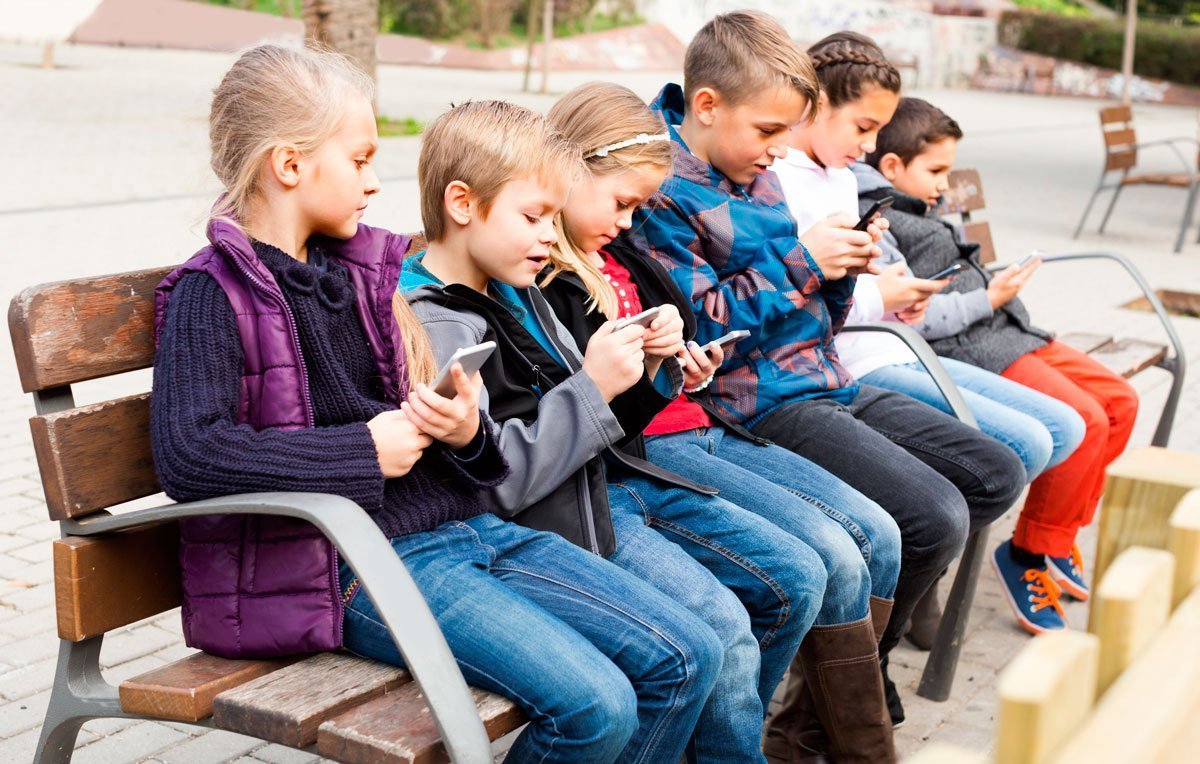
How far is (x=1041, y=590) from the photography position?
3979 mm

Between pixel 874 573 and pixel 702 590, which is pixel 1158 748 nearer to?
pixel 702 590

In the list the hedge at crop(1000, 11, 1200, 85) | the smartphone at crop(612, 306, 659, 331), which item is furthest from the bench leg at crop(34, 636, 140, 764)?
the hedge at crop(1000, 11, 1200, 85)

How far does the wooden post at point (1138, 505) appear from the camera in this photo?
1.30 m

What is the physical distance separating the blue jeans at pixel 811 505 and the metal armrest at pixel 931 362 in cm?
63

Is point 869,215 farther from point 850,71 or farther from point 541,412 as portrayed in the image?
point 541,412

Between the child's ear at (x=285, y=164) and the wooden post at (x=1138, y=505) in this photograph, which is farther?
the child's ear at (x=285, y=164)

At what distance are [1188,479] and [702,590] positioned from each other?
4.18 feet


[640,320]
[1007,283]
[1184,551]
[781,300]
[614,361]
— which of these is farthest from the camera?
[1007,283]

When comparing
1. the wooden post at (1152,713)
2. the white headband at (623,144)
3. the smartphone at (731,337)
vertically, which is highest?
the white headband at (623,144)

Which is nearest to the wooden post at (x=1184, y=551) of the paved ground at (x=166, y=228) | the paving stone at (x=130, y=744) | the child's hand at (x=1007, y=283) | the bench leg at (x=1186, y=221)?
the paved ground at (x=166, y=228)

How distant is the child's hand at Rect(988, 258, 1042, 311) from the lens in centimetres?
407

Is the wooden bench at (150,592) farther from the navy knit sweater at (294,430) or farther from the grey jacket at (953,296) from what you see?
the grey jacket at (953,296)

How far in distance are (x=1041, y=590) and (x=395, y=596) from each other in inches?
104

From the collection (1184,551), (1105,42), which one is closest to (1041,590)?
(1184,551)
